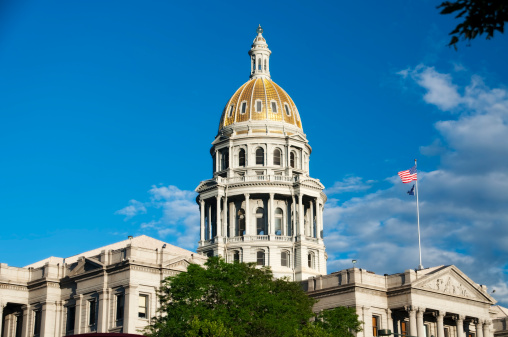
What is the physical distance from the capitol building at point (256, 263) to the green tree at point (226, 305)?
11.5 meters

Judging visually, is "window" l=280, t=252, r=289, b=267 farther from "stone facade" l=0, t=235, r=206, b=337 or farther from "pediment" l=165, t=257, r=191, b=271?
"pediment" l=165, t=257, r=191, b=271

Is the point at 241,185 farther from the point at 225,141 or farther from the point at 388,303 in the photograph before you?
the point at 388,303

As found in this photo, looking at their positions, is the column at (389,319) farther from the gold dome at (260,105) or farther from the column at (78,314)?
the gold dome at (260,105)

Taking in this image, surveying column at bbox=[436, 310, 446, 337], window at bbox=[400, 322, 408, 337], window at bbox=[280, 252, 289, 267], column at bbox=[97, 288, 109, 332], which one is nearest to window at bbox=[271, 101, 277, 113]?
window at bbox=[280, 252, 289, 267]

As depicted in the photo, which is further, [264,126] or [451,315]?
[264,126]

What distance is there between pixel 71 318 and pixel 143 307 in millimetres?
10595

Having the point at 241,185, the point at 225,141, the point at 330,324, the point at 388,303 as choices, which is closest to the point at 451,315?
the point at 388,303

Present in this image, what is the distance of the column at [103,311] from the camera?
8350cm

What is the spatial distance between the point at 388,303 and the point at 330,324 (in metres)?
16.6

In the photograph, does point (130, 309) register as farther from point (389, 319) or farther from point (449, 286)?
point (449, 286)

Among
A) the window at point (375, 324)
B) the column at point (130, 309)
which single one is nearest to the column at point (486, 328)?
the window at point (375, 324)

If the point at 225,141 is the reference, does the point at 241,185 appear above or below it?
below

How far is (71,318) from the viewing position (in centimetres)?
8969

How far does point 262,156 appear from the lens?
118438 millimetres
